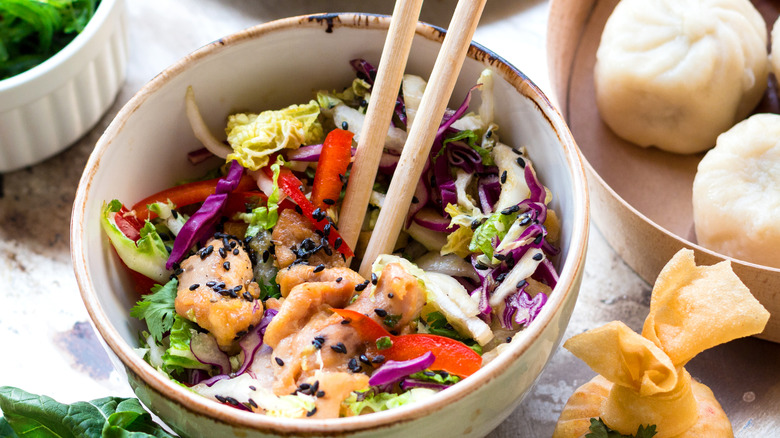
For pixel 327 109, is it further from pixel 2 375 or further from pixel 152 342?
pixel 2 375

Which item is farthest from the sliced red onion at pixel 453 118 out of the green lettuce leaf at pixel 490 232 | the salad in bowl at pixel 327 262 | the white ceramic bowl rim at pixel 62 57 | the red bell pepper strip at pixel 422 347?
the white ceramic bowl rim at pixel 62 57

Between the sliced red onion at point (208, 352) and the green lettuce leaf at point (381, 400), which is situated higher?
the green lettuce leaf at point (381, 400)

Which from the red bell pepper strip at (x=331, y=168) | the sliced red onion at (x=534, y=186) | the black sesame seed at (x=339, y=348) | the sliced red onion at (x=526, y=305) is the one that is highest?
the sliced red onion at (x=534, y=186)

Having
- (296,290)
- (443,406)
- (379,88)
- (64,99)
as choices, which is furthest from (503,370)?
(64,99)

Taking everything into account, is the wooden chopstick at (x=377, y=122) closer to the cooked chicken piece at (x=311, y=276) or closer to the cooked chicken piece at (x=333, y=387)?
the cooked chicken piece at (x=311, y=276)

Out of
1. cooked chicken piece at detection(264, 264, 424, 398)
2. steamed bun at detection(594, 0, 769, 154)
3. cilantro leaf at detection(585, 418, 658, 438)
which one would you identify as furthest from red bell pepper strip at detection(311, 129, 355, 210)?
steamed bun at detection(594, 0, 769, 154)

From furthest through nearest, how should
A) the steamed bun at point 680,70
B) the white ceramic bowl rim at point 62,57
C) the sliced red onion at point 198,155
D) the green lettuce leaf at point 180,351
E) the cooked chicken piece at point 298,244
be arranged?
the steamed bun at point 680,70, the white ceramic bowl rim at point 62,57, the sliced red onion at point 198,155, the cooked chicken piece at point 298,244, the green lettuce leaf at point 180,351
